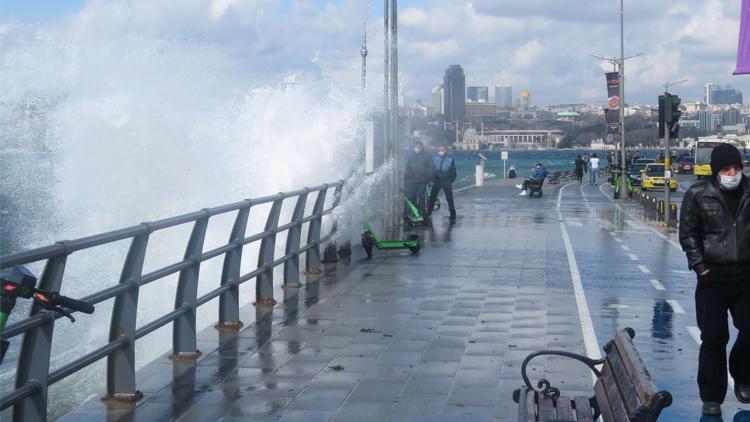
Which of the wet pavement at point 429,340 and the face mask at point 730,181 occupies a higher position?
the face mask at point 730,181

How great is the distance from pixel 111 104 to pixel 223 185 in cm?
473

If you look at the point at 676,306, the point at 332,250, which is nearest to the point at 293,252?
the point at 332,250

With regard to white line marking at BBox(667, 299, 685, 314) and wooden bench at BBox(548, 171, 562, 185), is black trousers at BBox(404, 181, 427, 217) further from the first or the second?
wooden bench at BBox(548, 171, 562, 185)

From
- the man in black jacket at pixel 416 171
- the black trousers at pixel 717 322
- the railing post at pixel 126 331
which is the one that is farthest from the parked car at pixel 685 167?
the railing post at pixel 126 331

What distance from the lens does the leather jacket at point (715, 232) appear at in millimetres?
7477

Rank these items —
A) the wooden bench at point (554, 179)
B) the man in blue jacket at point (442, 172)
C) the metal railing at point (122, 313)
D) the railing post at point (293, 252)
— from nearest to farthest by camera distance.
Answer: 1. the metal railing at point (122, 313)
2. the railing post at point (293, 252)
3. the man in blue jacket at point (442, 172)
4. the wooden bench at point (554, 179)

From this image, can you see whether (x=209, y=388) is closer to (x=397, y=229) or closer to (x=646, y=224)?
(x=397, y=229)

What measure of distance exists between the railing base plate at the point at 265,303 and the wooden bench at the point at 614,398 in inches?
255

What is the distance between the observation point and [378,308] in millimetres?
12781

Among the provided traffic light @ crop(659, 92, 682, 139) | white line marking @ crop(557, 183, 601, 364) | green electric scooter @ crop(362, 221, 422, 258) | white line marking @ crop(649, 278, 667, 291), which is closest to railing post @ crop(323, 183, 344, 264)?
green electric scooter @ crop(362, 221, 422, 258)

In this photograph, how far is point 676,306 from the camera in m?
13.2

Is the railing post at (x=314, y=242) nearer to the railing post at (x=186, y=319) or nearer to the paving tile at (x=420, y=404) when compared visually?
the railing post at (x=186, y=319)

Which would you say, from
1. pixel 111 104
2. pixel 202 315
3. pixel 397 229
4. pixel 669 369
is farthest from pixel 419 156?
pixel 669 369

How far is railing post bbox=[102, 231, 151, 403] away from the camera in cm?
798
